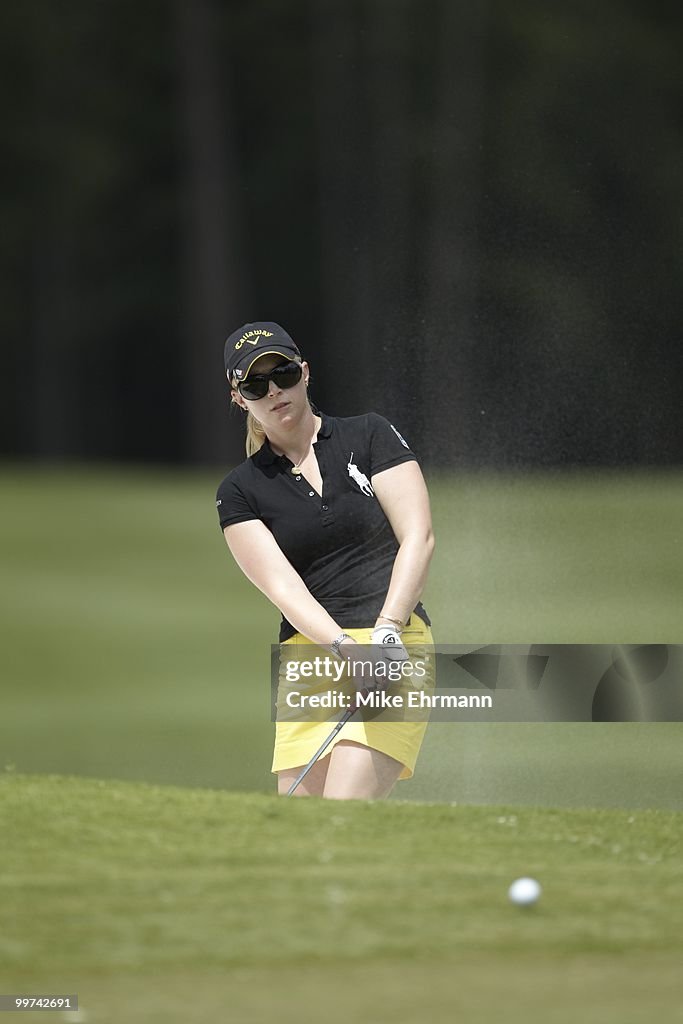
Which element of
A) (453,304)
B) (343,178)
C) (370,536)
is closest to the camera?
(370,536)

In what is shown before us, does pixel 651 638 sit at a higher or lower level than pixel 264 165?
lower

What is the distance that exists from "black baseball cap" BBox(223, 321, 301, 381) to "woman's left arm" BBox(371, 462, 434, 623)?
1.28 ft

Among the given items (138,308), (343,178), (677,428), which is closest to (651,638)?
(677,428)

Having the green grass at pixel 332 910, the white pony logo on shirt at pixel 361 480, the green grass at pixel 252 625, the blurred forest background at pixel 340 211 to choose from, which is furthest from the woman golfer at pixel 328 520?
the blurred forest background at pixel 340 211

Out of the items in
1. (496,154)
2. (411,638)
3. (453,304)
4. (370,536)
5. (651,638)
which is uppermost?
(496,154)

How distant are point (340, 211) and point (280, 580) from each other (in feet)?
67.1

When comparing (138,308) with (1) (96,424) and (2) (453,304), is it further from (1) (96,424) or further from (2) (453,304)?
(2) (453,304)

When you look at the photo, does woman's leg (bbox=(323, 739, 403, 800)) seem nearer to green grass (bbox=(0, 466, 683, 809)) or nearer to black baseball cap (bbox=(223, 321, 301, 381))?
black baseball cap (bbox=(223, 321, 301, 381))

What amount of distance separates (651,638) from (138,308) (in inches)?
708

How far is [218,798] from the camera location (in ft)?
13.5

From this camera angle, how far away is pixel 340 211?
23938 mm

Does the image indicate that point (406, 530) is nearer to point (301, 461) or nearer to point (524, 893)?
point (301, 461)

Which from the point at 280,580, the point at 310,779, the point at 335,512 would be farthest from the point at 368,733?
the point at 335,512

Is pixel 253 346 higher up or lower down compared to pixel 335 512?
higher up
